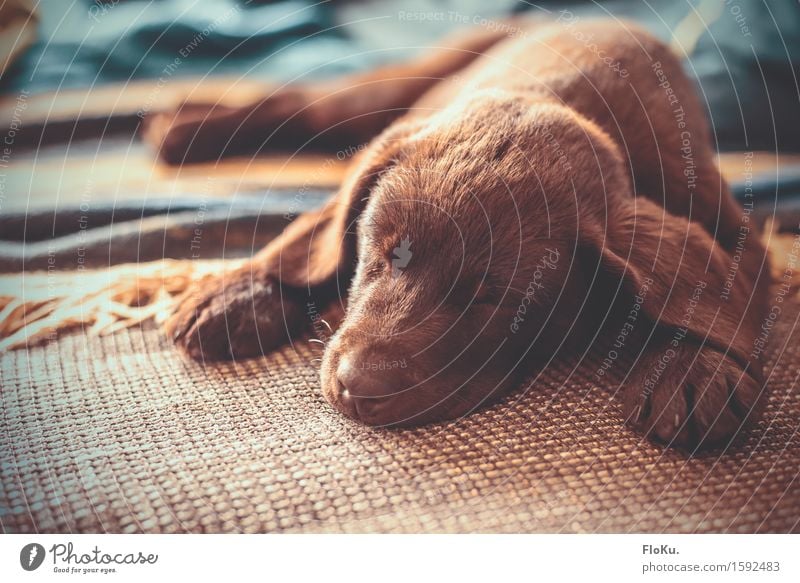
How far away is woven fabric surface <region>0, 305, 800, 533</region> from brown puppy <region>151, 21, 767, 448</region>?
2.5 inches

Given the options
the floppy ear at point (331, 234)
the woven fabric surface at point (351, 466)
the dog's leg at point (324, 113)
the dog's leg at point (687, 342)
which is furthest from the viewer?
the dog's leg at point (324, 113)

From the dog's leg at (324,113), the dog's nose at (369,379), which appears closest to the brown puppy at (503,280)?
the dog's nose at (369,379)

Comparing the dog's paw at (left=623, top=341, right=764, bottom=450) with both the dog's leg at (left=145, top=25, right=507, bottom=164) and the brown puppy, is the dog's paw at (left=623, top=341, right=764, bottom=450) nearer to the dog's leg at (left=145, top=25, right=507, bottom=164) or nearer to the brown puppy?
the brown puppy

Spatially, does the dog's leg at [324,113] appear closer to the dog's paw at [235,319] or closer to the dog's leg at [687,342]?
the dog's paw at [235,319]

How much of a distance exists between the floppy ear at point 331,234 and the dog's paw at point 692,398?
0.68 metres

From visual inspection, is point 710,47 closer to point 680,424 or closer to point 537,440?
point 680,424

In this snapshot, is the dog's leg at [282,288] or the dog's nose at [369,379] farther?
the dog's leg at [282,288]

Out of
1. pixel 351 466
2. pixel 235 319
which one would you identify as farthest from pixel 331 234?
pixel 351 466

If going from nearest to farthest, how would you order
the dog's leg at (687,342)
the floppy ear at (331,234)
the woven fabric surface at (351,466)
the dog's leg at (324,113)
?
the woven fabric surface at (351,466), the dog's leg at (687,342), the floppy ear at (331,234), the dog's leg at (324,113)

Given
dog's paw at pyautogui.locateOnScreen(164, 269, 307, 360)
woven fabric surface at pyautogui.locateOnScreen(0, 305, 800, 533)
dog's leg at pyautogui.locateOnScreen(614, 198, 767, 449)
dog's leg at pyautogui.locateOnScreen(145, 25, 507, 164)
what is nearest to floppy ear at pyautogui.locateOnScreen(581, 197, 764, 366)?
dog's leg at pyautogui.locateOnScreen(614, 198, 767, 449)

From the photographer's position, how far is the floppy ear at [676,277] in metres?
1.41

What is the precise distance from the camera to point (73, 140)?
1758 millimetres
